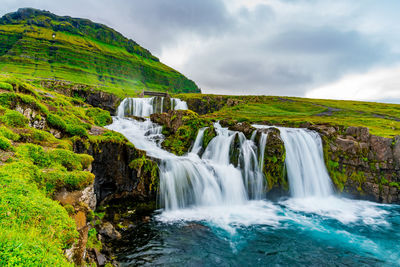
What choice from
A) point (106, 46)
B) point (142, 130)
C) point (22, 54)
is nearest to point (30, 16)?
point (106, 46)

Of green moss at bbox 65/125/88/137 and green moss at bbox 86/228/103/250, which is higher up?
green moss at bbox 65/125/88/137

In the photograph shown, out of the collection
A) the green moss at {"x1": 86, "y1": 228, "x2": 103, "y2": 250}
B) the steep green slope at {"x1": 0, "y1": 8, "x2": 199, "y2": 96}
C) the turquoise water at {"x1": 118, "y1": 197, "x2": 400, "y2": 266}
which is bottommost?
the turquoise water at {"x1": 118, "y1": 197, "x2": 400, "y2": 266}

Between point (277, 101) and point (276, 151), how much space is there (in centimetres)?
4501

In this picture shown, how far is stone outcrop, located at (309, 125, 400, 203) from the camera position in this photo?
1883cm

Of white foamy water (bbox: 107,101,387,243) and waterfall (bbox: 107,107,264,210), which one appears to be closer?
white foamy water (bbox: 107,101,387,243)

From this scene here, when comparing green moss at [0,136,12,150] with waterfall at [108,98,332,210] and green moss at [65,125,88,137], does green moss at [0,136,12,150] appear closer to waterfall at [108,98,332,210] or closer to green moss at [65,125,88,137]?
green moss at [65,125,88,137]

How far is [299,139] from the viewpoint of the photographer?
21375mm

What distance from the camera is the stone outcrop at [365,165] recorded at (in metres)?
18.8

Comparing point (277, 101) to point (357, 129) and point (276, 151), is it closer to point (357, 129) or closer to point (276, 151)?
point (357, 129)

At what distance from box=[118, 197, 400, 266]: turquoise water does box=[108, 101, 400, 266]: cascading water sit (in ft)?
0.18

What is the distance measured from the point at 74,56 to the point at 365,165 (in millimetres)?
144209

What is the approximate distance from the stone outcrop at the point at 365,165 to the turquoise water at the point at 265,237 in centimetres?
274

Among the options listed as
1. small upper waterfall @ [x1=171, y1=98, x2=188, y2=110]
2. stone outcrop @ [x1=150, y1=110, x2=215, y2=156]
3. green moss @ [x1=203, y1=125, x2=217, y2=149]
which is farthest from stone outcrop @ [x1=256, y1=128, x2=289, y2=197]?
small upper waterfall @ [x1=171, y1=98, x2=188, y2=110]

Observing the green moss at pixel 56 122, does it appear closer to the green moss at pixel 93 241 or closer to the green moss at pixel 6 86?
the green moss at pixel 6 86
